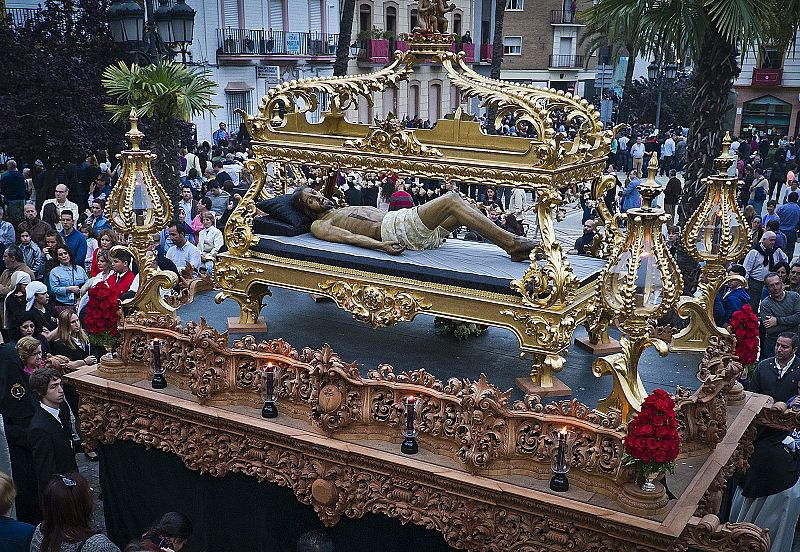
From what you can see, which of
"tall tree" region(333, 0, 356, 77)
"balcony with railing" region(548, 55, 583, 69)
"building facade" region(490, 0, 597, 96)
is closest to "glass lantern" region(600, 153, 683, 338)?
"tall tree" region(333, 0, 356, 77)

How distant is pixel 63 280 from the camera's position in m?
9.76

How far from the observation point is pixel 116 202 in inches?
275

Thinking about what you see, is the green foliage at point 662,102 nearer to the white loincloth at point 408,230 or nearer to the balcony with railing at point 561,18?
the balcony with railing at point 561,18

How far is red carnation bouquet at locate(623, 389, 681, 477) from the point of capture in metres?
4.84

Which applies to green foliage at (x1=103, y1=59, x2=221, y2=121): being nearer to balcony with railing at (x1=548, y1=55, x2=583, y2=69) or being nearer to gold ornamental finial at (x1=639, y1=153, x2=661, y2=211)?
gold ornamental finial at (x1=639, y1=153, x2=661, y2=211)

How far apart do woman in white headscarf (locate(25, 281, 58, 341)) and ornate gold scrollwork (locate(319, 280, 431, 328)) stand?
3156mm

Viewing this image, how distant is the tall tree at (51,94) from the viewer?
14.4 meters

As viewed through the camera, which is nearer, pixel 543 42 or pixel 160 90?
pixel 160 90

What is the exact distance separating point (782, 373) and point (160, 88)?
8.23 metres

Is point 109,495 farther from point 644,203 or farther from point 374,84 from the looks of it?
point 644,203

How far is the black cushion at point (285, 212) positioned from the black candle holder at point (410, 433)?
8.07 feet

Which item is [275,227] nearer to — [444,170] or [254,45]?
[444,170]

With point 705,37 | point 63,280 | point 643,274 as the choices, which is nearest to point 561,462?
point 643,274

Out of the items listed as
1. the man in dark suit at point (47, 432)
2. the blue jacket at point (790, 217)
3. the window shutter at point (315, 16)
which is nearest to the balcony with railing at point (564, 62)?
the window shutter at point (315, 16)
